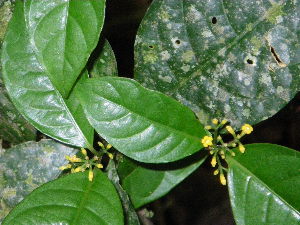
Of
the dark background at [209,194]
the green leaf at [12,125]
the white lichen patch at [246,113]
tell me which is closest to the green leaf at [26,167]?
the green leaf at [12,125]

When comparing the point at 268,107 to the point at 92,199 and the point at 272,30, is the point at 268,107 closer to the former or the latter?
the point at 272,30

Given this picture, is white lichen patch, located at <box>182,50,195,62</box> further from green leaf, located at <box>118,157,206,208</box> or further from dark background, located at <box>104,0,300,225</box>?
dark background, located at <box>104,0,300,225</box>

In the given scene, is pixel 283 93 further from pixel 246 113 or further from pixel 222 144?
pixel 222 144

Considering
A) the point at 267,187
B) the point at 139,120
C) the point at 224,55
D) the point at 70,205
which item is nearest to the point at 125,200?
the point at 70,205

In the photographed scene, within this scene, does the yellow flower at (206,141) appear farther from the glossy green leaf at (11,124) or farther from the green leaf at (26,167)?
the glossy green leaf at (11,124)

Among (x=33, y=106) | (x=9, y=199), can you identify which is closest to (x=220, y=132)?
(x=33, y=106)

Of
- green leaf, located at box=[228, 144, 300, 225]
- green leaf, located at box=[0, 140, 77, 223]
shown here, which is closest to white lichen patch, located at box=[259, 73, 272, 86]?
green leaf, located at box=[228, 144, 300, 225]
